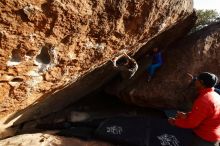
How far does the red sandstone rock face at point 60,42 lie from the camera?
489cm

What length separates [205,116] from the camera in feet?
13.6

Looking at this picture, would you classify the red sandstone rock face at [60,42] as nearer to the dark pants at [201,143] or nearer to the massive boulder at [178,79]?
the massive boulder at [178,79]

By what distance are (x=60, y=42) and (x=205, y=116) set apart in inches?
104

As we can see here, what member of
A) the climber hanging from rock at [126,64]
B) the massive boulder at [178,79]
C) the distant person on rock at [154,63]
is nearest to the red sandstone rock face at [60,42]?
the climber hanging from rock at [126,64]

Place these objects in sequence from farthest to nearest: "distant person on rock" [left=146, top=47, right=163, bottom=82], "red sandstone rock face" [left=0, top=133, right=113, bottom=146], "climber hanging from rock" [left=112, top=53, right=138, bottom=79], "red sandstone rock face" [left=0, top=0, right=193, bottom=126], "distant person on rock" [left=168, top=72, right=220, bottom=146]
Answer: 1. "distant person on rock" [left=146, top=47, right=163, bottom=82]
2. "climber hanging from rock" [left=112, top=53, right=138, bottom=79]
3. "red sandstone rock face" [left=0, top=133, right=113, bottom=146]
4. "red sandstone rock face" [left=0, top=0, right=193, bottom=126]
5. "distant person on rock" [left=168, top=72, right=220, bottom=146]

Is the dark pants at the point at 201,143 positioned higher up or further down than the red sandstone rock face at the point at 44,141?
further down

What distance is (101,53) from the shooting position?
21.2 ft

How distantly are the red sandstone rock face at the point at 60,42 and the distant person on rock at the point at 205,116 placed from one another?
2.28 meters

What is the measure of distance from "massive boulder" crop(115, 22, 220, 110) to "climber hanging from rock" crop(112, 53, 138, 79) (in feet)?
2.10

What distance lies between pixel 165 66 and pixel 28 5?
181 inches

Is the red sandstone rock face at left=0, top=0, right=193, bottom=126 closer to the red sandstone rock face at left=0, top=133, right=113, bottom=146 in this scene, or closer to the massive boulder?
the red sandstone rock face at left=0, top=133, right=113, bottom=146

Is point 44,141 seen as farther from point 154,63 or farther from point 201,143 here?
point 154,63

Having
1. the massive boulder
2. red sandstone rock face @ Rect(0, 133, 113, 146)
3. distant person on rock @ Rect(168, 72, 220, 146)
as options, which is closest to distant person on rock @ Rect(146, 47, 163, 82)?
the massive boulder

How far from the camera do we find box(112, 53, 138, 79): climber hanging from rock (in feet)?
24.2
